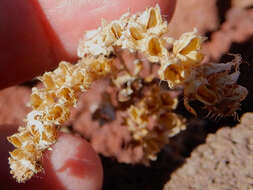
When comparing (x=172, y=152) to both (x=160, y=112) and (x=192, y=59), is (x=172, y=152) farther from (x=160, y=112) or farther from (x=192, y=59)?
(x=192, y=59)

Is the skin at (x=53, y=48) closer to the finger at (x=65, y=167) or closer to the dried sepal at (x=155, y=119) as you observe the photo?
the finger at (x=65, y=167)

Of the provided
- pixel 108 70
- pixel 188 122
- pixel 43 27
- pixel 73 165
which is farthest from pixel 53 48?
pixel 188 122

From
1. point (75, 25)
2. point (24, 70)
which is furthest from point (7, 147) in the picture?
point (75, 25)

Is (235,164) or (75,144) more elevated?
(75,144)

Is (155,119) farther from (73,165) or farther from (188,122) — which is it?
(73,165)

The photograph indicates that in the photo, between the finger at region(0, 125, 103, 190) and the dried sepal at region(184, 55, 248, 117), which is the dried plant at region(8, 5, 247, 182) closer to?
the dried sepal at region(184, 55, 248, 117)

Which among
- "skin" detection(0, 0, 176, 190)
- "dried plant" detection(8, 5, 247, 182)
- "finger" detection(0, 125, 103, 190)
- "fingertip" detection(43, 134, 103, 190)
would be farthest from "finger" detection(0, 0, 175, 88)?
"fingertip" detection(43, 134, 103, 190)

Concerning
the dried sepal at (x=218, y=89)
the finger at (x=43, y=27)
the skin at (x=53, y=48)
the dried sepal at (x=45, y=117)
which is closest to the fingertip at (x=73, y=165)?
the skin at (x=53, y=48)
